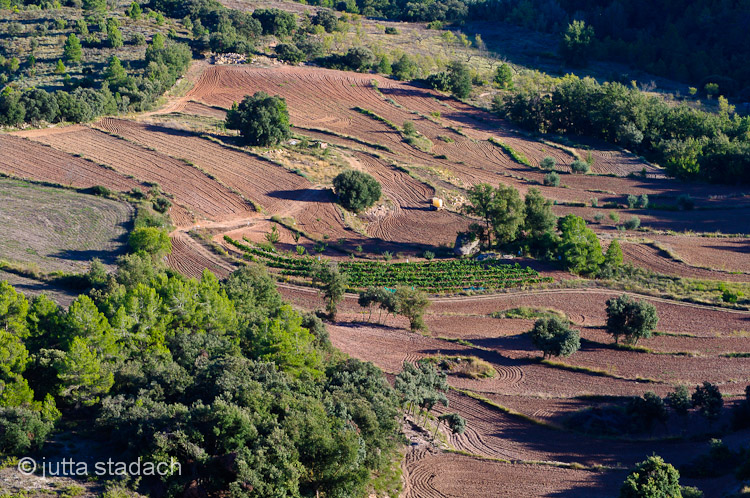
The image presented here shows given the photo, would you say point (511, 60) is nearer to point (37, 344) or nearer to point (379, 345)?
point (379, 345)

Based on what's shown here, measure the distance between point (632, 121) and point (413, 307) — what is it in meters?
55.1

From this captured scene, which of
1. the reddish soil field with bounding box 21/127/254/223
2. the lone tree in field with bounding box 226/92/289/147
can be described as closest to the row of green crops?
the reddish soil field with bounding box 21/127/254/223

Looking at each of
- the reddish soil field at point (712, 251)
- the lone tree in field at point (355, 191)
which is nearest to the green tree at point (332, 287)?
the lone tree in field at point (355, 191)

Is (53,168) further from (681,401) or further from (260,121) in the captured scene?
(681,401)

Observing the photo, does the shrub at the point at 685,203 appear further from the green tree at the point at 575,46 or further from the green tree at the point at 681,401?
the green tree at the point at 575,46

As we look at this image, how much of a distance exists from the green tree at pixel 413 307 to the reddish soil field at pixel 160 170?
23.8 meters

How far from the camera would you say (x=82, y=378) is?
1325 inches

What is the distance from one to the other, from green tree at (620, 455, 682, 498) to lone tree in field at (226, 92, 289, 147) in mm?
60001

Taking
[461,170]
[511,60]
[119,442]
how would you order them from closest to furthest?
[119,442] → [461,170] → [511,60]

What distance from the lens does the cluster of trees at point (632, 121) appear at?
86.0m

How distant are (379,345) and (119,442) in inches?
811

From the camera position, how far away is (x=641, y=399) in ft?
127

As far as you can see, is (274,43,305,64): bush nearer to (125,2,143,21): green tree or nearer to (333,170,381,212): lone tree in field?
(125,2,143,21): green tree

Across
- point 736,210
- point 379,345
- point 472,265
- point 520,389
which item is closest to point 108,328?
point 379,345
